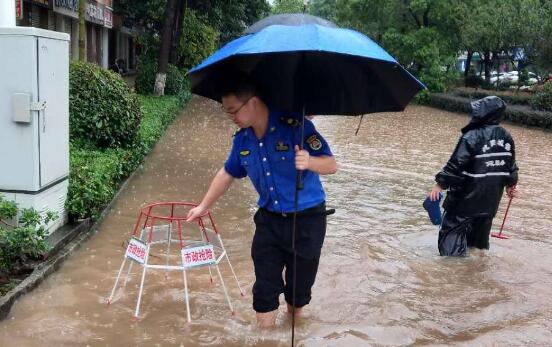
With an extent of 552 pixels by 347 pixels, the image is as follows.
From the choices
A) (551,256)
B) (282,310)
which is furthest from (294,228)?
(551,256)

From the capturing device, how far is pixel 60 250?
17.5 ft

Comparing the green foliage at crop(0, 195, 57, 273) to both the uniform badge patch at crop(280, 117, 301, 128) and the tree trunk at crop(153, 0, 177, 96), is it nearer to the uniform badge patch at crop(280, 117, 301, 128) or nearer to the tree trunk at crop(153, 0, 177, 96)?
the uniform badge patch at crop(280, 117, 301, 128)

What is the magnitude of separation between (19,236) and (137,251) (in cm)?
101

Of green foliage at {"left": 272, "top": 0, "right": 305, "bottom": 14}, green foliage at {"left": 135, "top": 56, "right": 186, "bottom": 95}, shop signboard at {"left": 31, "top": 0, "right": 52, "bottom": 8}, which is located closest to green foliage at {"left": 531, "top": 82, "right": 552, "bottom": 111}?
green foliage at {"left": 135, "top": 56, "right": 186, "bottom": 95}

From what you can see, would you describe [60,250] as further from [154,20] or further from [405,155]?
[154,20]

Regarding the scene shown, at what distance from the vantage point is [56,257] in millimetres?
5137

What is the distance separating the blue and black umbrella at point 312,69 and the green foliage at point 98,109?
4765 mm

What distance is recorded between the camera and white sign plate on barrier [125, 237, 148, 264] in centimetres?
420

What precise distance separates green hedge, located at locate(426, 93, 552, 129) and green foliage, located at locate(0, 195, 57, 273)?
1720 cm

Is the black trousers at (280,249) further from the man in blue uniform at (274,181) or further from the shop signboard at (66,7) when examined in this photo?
the shop signboard at (66,7)

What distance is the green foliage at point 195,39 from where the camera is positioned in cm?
2611

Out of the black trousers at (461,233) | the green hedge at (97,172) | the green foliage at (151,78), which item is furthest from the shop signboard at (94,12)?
the black trousers at (461,233)

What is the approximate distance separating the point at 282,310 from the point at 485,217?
2378mm

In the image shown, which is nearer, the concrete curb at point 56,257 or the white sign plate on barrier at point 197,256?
the white sign plate on barrier at point 197,256
